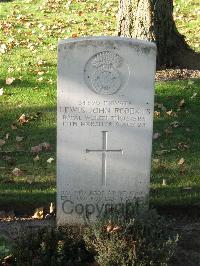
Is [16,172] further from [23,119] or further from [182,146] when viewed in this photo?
[182,146]

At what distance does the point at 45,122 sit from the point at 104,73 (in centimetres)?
273

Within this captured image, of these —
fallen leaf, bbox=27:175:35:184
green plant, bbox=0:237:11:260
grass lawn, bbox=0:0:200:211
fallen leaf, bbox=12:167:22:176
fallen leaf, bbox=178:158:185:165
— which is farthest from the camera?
fallen leaf, bbox=178:158:185:165

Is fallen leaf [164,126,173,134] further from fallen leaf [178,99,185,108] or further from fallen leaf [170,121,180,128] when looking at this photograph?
fallen leaf [178,99,185,108]

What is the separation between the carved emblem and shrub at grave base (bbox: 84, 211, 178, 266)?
40.7 inches

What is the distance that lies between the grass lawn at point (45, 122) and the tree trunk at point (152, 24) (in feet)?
2.27

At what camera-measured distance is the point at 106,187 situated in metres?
5.19

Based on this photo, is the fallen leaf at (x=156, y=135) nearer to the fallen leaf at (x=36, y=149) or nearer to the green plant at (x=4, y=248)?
the fallen leaf at (x=36, y=149)

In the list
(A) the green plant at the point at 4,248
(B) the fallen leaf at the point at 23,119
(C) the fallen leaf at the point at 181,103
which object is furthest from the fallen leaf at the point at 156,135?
(A) the green plant at the point at 4,248

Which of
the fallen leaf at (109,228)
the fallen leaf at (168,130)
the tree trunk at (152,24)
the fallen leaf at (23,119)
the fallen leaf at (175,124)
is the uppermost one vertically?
the tree trunk at (152,24)

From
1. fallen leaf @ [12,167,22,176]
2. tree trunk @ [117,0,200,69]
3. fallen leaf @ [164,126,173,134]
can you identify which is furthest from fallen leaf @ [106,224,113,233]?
tree trunk @ [117,0,200,69]

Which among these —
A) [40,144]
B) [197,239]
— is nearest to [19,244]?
[197,239]

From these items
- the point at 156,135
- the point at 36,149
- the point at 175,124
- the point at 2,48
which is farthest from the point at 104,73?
the point at 2,48

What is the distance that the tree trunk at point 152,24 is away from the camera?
8719mm

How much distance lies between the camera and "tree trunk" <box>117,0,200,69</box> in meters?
8.72
